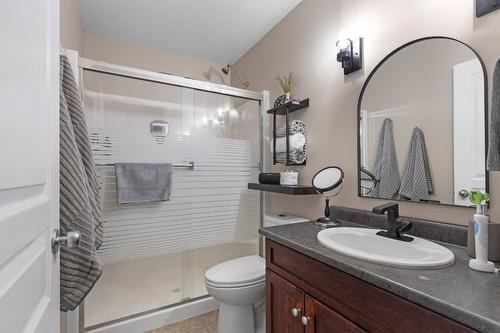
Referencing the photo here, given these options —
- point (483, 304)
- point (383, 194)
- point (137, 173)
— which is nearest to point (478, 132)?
point (383, 194)

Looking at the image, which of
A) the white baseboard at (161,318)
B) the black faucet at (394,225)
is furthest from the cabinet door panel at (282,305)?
the white baseboard at (161,318)

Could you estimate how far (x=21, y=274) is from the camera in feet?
1.55

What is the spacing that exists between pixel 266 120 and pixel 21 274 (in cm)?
198

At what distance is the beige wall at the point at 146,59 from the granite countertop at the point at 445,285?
248cm

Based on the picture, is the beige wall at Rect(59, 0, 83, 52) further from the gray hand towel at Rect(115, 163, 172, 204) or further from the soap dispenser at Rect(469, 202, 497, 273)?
the soap dispenser at Rect(469, 202, 497, 273)

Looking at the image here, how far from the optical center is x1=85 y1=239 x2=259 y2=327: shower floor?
70.0 inches

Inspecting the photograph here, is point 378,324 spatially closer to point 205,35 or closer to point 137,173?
point 137,173

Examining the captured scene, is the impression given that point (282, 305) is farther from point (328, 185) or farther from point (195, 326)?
point (195, 326)

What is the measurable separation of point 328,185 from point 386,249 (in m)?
0.49

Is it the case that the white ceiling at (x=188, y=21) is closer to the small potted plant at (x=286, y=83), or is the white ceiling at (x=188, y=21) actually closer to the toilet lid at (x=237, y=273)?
the small potted plant at (x=286, y=83)

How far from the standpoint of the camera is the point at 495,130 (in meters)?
0.78

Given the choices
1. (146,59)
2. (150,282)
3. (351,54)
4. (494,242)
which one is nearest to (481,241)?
(494,242)

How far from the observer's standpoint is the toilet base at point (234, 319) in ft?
4.91

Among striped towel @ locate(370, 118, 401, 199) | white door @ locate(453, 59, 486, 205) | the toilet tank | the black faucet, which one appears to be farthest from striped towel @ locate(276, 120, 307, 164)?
white door @ locate(453, 59, 486, 205)
